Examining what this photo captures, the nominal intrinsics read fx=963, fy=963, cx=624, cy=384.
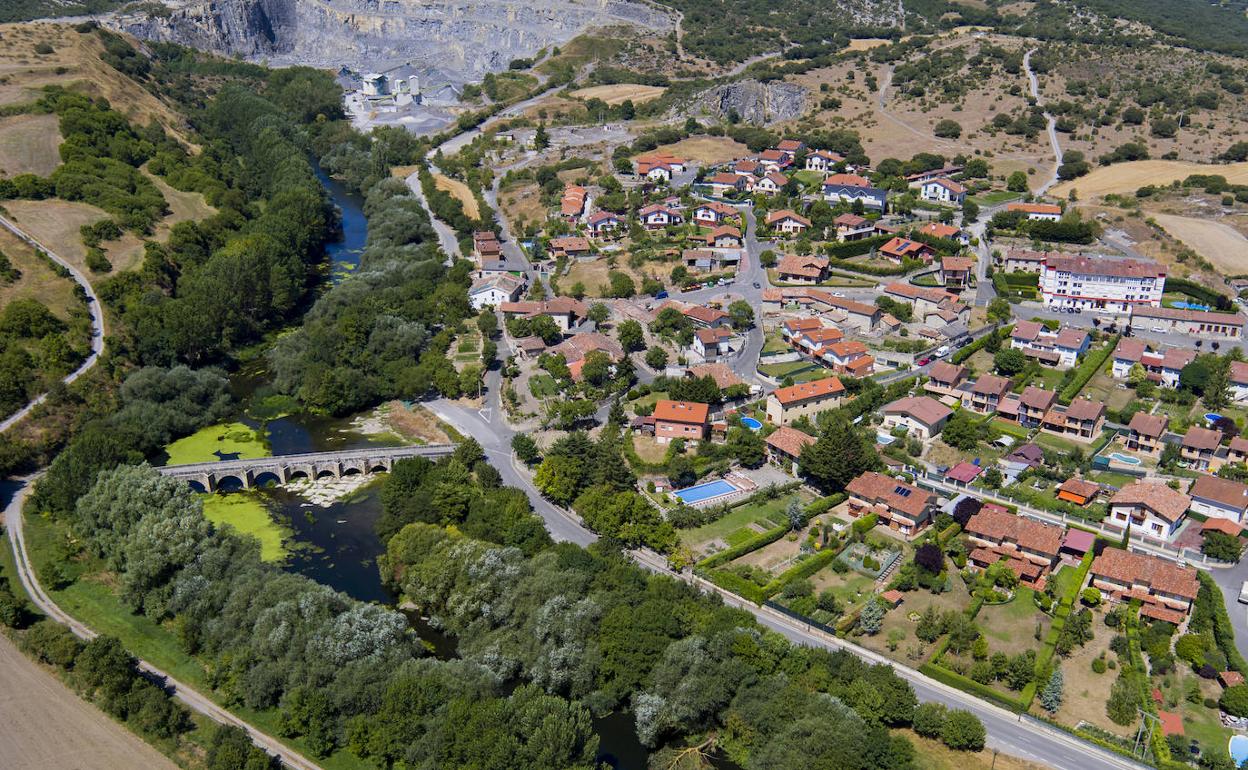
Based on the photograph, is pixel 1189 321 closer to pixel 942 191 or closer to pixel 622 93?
pixel 942 191

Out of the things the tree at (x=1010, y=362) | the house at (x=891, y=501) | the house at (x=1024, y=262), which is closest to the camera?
the house at (x=891, y=501)

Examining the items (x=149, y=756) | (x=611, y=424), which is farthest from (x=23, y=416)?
(x=611, y=424)

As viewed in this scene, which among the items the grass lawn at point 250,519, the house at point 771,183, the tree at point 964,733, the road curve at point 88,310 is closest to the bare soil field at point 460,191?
the house at point 771,183

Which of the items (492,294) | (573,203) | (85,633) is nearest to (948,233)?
(573,203)

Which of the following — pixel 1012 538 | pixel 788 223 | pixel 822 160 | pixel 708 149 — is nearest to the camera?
pixel 1012 538

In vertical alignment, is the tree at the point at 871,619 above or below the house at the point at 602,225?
below

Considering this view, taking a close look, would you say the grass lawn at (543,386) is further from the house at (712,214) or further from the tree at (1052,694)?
the tree at (1052,694)

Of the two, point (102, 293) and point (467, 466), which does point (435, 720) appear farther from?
point (102, 293)
